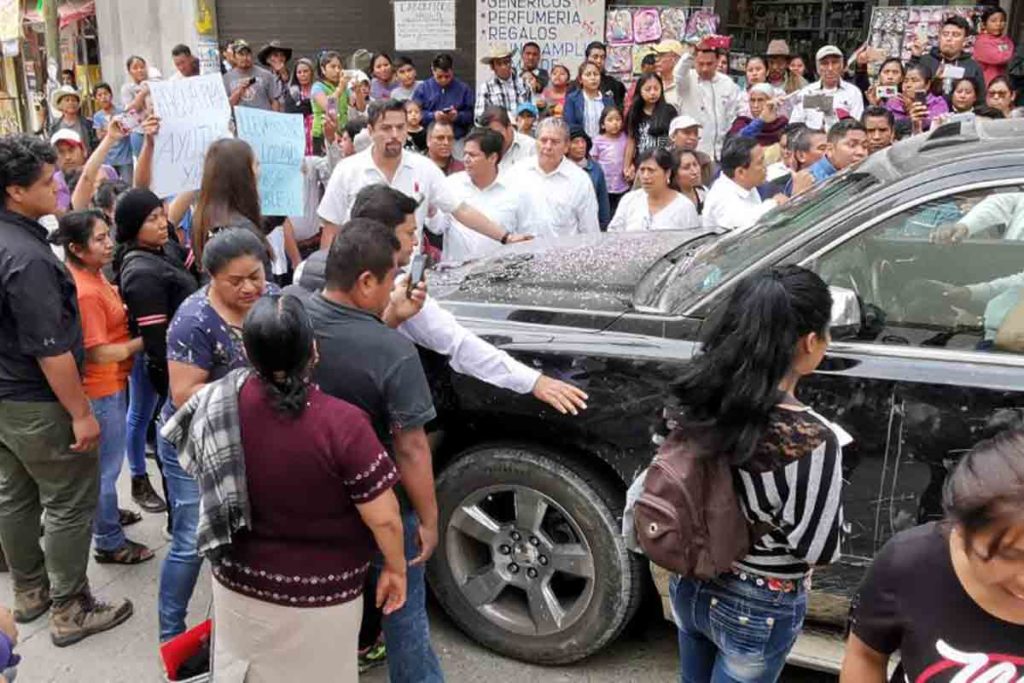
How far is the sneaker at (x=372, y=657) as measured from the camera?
11.3 ft

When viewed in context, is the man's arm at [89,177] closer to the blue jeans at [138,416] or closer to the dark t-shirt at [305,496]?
the blue jeans at [138,416]

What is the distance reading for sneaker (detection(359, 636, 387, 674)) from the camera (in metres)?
3.44

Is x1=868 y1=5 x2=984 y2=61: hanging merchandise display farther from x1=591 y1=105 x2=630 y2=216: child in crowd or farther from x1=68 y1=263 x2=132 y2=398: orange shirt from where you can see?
x1=68 y1=263 x2=132 y2=398: orange shirt

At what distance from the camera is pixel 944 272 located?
9.90 ft

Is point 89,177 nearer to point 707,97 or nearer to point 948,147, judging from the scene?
point 948,147

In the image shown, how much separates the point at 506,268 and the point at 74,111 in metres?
8.29

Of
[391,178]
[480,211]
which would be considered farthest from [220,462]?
[480,211]

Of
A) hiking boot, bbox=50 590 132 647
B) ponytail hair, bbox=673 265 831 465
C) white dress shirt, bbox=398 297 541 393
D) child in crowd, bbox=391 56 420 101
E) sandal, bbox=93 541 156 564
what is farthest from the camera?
child in crowd, bbox=391 56 420 101

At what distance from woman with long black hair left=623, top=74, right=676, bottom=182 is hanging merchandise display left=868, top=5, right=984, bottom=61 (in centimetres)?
293

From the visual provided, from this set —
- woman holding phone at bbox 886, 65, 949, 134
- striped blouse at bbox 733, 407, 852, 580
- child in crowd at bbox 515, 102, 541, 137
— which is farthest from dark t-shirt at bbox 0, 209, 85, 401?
woman holding phone at bbox 886, 65, 949, 134

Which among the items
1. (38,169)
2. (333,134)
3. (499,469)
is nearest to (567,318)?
(499,469)

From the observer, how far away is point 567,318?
3.24 metres

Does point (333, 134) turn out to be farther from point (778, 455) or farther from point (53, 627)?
point (778, 455)

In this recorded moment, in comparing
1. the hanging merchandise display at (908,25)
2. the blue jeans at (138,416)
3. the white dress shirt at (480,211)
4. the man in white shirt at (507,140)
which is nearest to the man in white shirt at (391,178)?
the white dress shirt at (480,211)
